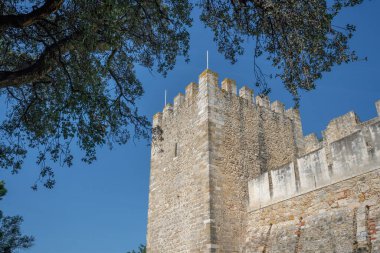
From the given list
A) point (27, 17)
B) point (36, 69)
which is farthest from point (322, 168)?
point (27, 17)

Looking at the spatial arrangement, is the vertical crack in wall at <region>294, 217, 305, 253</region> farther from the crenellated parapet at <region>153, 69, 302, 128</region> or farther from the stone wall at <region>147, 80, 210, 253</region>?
the crenellated parapet at <region>153, 69, 302, 128</region>

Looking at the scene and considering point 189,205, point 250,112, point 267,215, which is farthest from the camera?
point 250,112

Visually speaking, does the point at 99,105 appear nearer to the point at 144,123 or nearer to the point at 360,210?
the point at 144,123

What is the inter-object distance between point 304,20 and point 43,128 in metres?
6.36

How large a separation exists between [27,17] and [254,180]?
27.2ft

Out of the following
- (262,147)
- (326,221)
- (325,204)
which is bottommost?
(326,221)

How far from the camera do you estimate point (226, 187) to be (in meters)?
10.9

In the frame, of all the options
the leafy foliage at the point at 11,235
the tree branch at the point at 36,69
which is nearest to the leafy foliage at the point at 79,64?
the tree branch at the point at 36,69

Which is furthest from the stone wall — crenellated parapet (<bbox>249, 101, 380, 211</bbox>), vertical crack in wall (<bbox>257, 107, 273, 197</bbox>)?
vertical crack in wall (<bbox>257, 107, 273, 197</bbox>)

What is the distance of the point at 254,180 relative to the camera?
11.4 meters

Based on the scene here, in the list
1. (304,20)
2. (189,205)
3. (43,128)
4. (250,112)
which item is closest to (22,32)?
(43,128)

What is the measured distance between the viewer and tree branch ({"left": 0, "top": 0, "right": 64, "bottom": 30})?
586 cm

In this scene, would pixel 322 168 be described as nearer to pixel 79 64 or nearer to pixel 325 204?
pixel 325 204

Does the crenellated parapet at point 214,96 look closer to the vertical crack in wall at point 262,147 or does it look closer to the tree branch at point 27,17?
the vertical crack in wall at point 262,147
